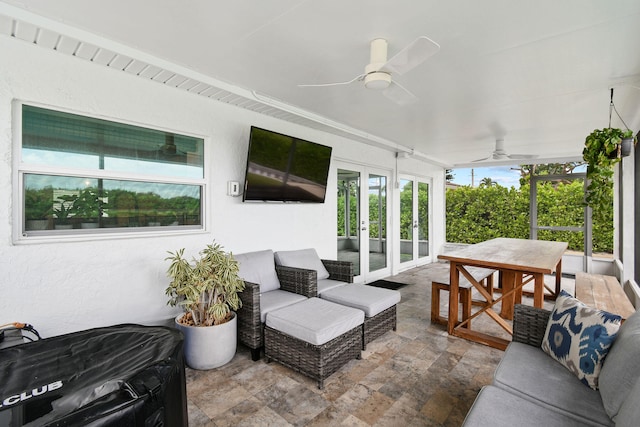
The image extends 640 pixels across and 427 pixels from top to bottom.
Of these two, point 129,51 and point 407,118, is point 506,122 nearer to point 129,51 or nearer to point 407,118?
point 407,118

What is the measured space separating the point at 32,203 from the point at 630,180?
7.15m

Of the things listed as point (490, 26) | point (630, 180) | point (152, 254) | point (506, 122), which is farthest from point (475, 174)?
point (152, 254)

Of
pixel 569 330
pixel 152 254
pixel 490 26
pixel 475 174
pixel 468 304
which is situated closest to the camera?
pixel 569 330

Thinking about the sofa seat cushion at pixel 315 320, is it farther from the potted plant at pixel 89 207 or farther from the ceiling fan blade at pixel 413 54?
the ceiling fan blade at pixel 413 54

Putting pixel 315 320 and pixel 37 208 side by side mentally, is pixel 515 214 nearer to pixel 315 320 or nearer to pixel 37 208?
pixel 315 320

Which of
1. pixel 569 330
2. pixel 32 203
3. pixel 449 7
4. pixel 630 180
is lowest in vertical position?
pixel 569 330

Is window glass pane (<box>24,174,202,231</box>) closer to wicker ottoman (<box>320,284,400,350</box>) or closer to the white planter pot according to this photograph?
the white planter pot

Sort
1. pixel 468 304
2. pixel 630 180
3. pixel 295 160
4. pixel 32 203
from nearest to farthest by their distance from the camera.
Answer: pixel 32 203, pixel 468 304, pixel 295 160, pixel 630 180

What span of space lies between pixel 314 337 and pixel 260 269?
1.16m

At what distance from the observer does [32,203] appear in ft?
7.08

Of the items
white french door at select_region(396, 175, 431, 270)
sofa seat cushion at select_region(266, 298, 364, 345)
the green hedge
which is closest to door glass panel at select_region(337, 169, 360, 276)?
white french door at select_region(396, 175, 431, 270)

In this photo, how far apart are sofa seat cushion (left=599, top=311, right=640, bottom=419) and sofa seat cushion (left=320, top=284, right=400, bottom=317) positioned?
1.68 metres

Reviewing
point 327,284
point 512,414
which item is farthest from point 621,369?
point 327,284

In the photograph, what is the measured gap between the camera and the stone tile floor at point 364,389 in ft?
6.35
